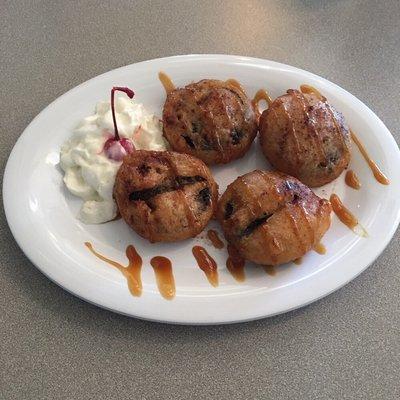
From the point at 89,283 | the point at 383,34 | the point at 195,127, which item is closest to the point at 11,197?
the point at 89,283

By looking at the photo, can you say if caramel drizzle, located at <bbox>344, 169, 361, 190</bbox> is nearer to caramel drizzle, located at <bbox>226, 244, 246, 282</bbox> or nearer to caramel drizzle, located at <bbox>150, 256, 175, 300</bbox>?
caramel drizzle, located at <bbox>226, 244, 246, 282</bbox>

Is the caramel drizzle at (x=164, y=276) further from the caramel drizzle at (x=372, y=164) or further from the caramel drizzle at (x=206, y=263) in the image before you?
the caramel drizzle at (x=372, y=164)

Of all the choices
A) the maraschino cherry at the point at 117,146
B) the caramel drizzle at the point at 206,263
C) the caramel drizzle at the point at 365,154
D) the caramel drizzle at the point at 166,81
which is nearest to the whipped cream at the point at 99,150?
the maraschino cherry at the point at 117,146

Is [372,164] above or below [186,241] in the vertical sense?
above

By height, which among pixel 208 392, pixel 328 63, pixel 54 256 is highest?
pixel 328 63

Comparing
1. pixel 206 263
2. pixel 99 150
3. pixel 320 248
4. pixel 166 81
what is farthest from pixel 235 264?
pixel 166 81

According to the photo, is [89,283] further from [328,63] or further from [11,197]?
[328,63]

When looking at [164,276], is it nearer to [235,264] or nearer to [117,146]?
[235,264]
